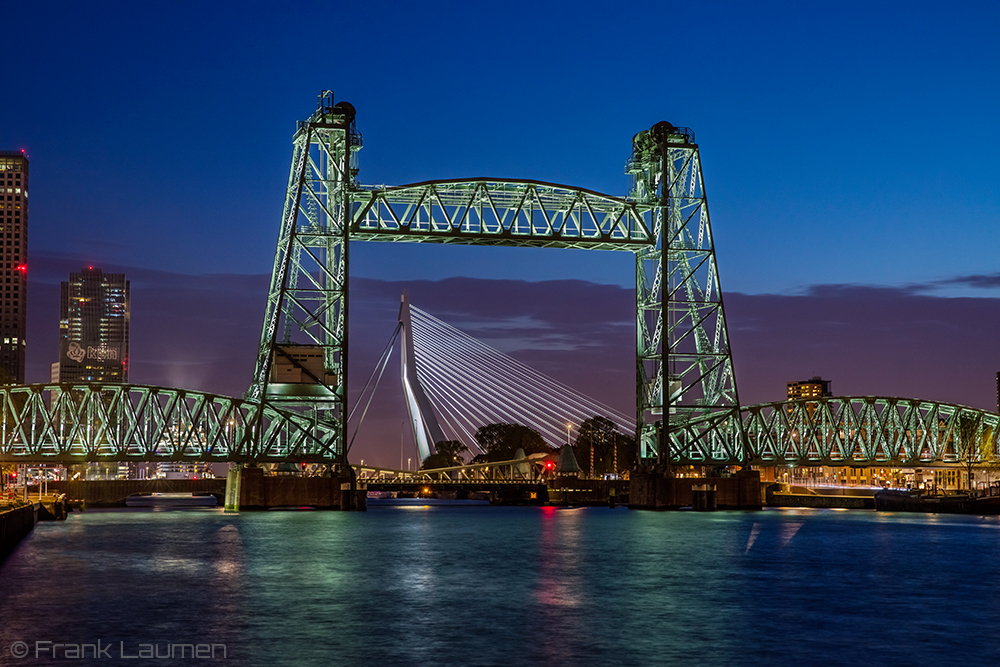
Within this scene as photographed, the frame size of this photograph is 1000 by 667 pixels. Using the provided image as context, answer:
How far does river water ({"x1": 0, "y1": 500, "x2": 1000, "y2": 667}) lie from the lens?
26.5 m

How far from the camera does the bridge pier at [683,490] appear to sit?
263 ft

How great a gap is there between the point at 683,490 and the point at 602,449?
257 feet

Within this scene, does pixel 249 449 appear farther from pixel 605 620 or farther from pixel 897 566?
pixel 605 620

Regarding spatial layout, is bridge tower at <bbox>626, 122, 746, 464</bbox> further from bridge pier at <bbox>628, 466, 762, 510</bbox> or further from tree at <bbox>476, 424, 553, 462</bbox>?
tree at <bbox>476, 424, 553, 462</bbox>

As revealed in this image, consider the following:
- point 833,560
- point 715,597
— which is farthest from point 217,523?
point 715,597

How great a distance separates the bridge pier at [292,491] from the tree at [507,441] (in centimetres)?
9278

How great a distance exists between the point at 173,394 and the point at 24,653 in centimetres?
5330

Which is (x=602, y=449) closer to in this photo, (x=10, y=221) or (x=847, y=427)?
(x=847, y=427)

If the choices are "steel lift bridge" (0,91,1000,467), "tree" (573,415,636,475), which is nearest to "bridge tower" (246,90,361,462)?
"steel lift bridge" (0,91,1000,467)

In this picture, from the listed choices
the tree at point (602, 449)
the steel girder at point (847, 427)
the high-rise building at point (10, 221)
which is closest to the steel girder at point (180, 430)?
the steel girder at point (847, 427)

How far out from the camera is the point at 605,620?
30875mm

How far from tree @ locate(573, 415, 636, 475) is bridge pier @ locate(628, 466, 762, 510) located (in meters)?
65.9

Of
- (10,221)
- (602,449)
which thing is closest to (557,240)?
(602,449)

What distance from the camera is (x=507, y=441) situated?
171 metres
